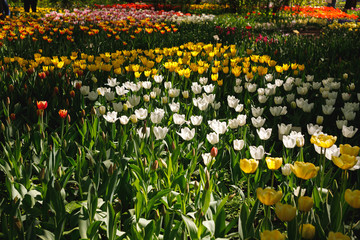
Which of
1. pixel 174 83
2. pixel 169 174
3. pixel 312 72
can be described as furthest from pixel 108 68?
pixel 312 72

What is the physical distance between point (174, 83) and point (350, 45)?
3.53 m

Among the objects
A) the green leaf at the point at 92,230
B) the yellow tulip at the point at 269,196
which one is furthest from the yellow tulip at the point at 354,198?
the green leaf at the point at 92,230

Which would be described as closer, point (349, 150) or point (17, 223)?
point (17, 223)

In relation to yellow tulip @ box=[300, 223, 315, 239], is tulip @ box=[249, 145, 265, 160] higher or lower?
higher

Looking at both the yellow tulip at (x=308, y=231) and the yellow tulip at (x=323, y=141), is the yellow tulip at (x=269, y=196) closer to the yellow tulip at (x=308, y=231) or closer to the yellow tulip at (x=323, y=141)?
the yellow tulip at (x=308, y=231)

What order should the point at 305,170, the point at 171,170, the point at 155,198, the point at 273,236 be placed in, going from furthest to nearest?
the point at 171,170
the point at 155,198
the point at 305,170
the point at 273,236

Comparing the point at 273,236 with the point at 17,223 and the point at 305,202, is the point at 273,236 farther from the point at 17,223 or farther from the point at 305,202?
the point at 17,223

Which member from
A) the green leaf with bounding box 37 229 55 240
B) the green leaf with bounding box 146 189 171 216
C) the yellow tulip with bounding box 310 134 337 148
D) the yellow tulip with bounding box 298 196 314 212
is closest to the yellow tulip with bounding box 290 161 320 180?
the yellow tulip with bounding box 298 196 314 212

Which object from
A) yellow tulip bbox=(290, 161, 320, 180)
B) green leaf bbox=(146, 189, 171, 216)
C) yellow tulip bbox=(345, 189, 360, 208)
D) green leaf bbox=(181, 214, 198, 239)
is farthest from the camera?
green leaf bbox=(146, 189, 171, 216)

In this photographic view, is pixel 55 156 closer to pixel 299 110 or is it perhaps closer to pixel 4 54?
pixel 299 110

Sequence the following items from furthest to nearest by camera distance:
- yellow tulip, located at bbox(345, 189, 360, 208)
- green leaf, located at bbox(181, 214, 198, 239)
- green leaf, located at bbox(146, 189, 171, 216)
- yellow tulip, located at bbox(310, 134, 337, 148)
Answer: green leaf, located at bbox(146, 189, 171, 216) → yellow tulip, located at bbox(310, 134, 337, 148) → green leaf, located at bbox(181, 214, 198, 239) → yellow tulip, located at bbox(345, 189, 360, 208)

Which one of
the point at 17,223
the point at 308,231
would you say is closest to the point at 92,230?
the point at 17,223

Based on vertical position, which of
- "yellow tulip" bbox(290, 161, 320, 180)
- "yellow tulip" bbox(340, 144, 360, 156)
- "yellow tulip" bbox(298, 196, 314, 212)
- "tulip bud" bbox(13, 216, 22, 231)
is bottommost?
"tulip bud" bbox(13, 216, 22, 231)

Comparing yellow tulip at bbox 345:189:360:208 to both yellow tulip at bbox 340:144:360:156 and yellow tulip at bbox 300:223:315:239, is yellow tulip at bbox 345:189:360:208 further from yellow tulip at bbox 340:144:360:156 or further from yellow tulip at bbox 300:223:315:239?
yellow tulip at bbox 340:144:360:156
